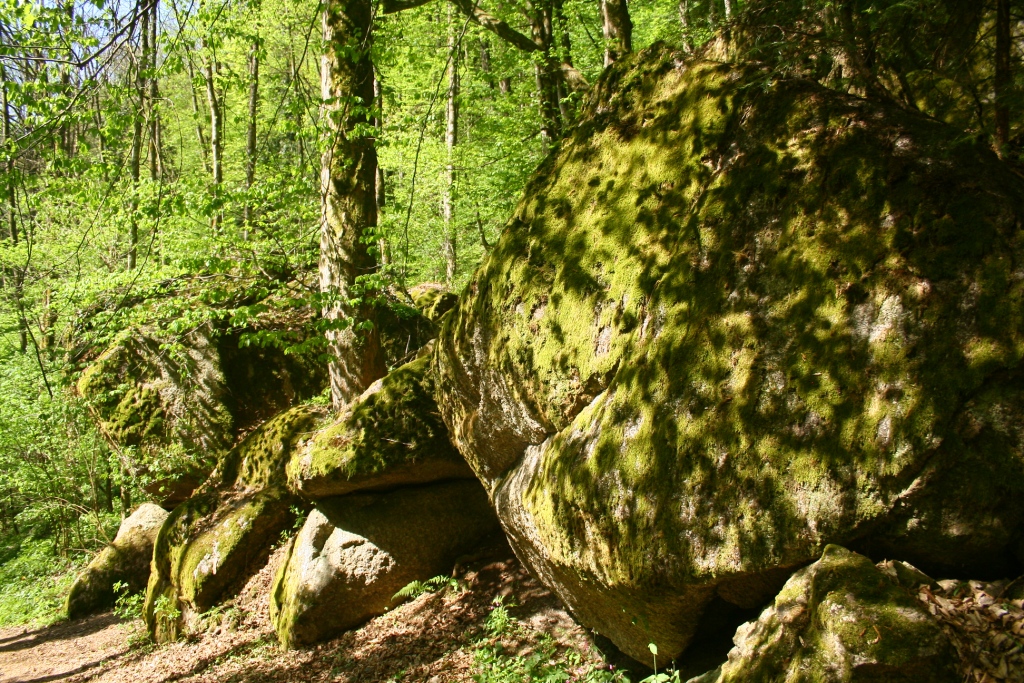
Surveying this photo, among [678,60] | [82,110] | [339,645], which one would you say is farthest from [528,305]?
[339,645]

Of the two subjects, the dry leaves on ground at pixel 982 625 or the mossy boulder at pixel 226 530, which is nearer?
the dry leaves on ground at pixel 982 625

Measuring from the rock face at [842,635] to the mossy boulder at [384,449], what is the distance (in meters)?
4.41

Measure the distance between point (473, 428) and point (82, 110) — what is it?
3.74 meters

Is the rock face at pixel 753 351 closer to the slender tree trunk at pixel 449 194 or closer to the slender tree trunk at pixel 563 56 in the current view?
the slender tree trunk at pixel 563 56

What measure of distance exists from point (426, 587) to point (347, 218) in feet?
14.9

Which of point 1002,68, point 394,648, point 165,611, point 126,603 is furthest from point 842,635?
point 126,603

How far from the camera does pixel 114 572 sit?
10.8 m

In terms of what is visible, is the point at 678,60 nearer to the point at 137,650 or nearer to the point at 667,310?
the point at 667,310

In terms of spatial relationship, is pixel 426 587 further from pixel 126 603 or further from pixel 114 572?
pixel 114 572

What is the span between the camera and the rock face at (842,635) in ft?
8.57

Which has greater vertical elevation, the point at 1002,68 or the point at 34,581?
the point at 1002,68

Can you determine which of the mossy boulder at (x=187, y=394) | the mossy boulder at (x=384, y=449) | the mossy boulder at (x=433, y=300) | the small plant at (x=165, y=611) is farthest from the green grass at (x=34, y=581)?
the mossy boulder at (x=433, y=300)

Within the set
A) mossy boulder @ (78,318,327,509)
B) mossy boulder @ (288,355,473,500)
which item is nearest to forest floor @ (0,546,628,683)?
mossy boulder @ (288,355,473,500)

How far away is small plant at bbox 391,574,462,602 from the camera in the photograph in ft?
22.5
